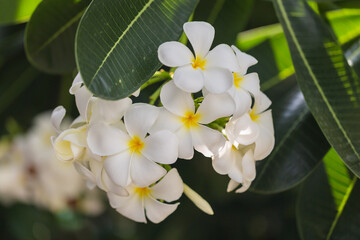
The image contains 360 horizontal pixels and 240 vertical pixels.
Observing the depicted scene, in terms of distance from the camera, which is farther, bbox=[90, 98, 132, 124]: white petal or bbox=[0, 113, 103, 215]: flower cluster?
bbox=[0, 113, 103, 215]: flower cluster

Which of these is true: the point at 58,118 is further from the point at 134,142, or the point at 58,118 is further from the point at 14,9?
the point at 14,9

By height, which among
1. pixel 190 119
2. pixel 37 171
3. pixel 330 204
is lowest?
pixel 37 171

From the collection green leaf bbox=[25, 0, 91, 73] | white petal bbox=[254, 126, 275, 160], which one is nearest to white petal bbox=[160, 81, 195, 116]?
white petal bbox=[254, 126, 275, 160]

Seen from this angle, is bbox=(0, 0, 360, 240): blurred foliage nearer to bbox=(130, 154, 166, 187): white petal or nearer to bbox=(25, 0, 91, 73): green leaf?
bbox=(25, 0, 91, 73): green leaf

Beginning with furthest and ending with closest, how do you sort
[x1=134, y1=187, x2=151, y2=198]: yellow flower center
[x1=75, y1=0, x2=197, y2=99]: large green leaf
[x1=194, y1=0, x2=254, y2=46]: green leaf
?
[x1=194, y1=0, x2=254, y2=46]: green leaf
[x1=134, y1=187, x2=151, y2=198]: yellow flower center
[x1=75, y1=0, x2=197, y2=99]: large green leaf

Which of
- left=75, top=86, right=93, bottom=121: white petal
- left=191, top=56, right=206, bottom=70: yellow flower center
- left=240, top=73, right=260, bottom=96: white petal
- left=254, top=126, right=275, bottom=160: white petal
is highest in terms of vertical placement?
left=75, top=86, right=93, bottom=121: white petal

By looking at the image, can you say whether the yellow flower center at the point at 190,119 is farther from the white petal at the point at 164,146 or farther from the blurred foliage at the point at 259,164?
the blurred foliage at the point at 259,164

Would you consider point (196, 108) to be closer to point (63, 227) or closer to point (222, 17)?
point (222, 17)


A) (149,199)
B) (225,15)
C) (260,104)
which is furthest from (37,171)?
(260,104)
